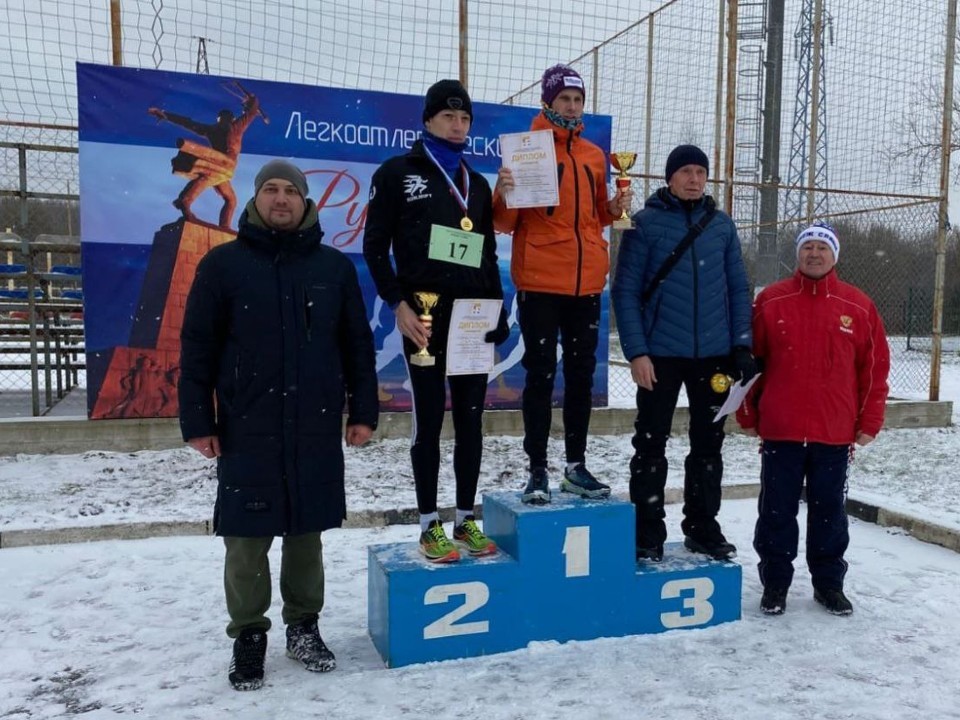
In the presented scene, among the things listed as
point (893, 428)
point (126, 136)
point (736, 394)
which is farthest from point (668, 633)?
point (893, 428)

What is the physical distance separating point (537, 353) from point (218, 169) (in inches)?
166

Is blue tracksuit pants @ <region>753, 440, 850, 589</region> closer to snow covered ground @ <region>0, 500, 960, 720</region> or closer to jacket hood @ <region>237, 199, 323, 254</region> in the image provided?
snow covered ground @ <region>0, 500, 960, 720</region>

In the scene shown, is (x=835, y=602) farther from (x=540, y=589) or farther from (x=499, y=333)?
(x=499, y=333)

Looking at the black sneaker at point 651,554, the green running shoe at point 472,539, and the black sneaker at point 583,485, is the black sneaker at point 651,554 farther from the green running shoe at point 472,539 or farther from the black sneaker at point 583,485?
the green running shoe at point 472,539

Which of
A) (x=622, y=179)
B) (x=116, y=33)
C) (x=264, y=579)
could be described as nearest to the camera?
(x=264, y=579)

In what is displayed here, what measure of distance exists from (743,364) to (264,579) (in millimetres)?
2218

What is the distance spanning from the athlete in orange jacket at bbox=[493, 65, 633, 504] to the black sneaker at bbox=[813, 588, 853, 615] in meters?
1.16

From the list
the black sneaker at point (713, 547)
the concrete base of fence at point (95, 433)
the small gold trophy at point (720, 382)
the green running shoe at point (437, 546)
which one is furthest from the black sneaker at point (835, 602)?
the concrete base of fence at point (95, 433)

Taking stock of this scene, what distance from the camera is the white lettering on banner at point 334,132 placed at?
21.9ft

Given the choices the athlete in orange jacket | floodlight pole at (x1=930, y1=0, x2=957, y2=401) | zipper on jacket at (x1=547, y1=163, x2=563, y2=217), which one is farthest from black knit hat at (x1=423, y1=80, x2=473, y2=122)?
floodlight pole at (x1=930, y1=0, x2=957, y2=401)

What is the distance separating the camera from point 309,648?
3.04 m

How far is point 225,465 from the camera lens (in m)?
2.89

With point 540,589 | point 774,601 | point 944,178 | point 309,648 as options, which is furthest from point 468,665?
point 944,178

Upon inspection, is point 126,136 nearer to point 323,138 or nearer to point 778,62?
point 323,138
